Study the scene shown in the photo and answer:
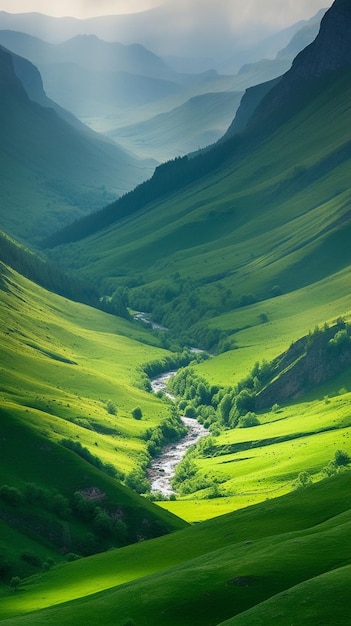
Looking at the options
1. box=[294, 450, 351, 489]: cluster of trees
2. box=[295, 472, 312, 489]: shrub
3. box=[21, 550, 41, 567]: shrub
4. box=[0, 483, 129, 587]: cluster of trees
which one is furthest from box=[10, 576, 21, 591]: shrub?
box=[295, 472, 312, 489]: shrub

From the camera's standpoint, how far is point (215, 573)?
309 feet

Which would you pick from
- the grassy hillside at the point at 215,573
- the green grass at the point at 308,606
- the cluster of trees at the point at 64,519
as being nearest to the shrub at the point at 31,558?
the cluster of trees at the point at 64,519

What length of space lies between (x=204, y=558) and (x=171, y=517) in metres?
57.5

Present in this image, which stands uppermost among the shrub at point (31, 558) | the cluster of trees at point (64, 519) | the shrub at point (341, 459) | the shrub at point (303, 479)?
the shrub at point (341, 459)

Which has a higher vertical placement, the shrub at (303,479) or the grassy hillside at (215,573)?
the shrub at (303,479)

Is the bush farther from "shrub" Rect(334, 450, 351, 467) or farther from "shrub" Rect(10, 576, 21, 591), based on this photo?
"shrub" Rect(334, 450, 351, 467)

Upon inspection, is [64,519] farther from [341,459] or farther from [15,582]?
[341,459]

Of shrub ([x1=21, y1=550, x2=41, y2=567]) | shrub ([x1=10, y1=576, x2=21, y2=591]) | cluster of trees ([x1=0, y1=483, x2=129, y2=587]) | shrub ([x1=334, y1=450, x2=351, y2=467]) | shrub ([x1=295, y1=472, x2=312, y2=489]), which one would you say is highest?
shrub ([x1=334, y1=450, x2=351, y2=467])

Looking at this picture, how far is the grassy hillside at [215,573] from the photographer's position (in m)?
87.9

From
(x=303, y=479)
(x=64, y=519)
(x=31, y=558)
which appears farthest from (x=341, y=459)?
(x=31, y=558)

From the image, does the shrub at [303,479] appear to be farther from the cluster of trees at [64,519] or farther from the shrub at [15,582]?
the shrub at [15,582]

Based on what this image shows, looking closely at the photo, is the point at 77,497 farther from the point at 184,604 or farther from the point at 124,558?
the point at 184,604

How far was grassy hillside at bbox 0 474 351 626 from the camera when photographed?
87938 millimetres

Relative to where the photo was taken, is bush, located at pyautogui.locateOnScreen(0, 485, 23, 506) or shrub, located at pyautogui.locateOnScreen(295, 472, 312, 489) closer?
bush, located at pyautogui.locateOnScreen(0, 485, 23, 506)
